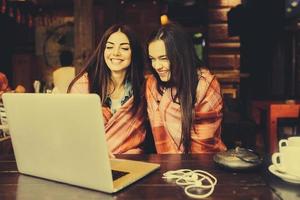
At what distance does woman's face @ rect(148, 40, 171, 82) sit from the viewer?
5.79 feet

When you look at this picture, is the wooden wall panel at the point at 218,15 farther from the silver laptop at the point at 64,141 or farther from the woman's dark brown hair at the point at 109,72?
the silver laptop at the point at 64,141

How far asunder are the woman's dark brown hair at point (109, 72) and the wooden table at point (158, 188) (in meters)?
0.79

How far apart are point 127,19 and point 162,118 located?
551 centimetres

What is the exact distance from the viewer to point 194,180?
3.48 ft

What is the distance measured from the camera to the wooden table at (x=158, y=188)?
37.6 inches

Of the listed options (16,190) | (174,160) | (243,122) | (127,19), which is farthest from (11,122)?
(127,19)

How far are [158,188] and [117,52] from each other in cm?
97

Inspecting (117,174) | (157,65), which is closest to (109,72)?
(157,65)

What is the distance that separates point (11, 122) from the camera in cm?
112

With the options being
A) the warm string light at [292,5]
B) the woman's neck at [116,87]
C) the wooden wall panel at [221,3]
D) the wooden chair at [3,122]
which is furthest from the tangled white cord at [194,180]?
the wooden wall panel at [221,3]

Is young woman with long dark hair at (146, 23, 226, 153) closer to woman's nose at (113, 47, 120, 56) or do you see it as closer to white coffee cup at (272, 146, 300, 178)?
woman's nose at (113, 47, 120, 56)

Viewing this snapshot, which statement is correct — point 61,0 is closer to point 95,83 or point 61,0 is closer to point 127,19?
point 127,19

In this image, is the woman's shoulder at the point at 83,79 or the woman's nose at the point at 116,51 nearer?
the woman's nose at the point at 116,51

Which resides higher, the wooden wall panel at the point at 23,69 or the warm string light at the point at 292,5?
the warm string light at the point at 292,5
